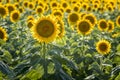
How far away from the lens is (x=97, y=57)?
299 inches

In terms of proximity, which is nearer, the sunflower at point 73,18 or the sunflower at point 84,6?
the sunflower at point 73,18

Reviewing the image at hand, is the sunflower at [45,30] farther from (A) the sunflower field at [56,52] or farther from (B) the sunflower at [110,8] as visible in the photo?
(B) the sunflower at [110,8]

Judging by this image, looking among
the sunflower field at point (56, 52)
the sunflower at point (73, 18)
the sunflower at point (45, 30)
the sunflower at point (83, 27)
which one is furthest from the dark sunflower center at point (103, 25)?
the sunflower at point (45, 30)

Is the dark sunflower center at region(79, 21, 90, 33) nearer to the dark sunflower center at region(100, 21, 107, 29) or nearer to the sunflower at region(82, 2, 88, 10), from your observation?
the dark sunflower center at region(100, 21, 107, 29)

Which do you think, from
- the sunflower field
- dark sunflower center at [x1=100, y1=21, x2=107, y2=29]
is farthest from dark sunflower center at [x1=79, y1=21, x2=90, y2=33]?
dark sunflower center at [x1=100, y1=21, x2=107, y2=29]

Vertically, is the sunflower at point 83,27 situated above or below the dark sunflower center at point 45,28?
below

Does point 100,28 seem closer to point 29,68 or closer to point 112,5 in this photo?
point 29,68

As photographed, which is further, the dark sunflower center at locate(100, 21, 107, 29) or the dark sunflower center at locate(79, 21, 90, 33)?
the dark sunflower center at locate(100, 21, 107, 29)

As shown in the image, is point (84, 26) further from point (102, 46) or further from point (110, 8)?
point (110, 8)

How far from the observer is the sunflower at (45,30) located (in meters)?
5.50

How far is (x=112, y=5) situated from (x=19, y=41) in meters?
7.47

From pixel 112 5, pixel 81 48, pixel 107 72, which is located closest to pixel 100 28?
pixel 81 48

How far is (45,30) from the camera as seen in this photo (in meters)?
5.51

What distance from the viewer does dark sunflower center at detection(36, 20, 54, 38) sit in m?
5.51
